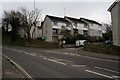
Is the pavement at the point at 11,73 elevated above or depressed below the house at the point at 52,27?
below

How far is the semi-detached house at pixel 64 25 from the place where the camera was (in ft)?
184

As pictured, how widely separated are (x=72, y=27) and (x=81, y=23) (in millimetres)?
6502

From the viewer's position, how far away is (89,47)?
1086 inches

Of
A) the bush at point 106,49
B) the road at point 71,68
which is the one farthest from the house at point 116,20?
the road at point 71,68

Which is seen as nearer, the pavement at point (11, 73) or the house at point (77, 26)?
the pavement at point (11, 73)

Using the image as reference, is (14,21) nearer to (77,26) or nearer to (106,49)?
(77,26)

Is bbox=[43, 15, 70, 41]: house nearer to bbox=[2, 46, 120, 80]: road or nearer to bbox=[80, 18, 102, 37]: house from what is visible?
bbox=[80, 18, 102, 37]: house

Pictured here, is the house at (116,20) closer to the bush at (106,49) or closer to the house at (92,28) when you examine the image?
the bush at (106,49)

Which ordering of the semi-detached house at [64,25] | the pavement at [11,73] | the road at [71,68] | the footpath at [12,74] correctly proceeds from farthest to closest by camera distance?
the semi-detached house at [64,25], the road at [71,68], the pavement at [11,73], the footpath at [12,74]

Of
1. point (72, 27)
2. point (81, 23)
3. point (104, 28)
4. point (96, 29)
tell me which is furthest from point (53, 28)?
point (104, 28)

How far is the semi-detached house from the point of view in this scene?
55969mm

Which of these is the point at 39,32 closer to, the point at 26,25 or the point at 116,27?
the point at 26,25

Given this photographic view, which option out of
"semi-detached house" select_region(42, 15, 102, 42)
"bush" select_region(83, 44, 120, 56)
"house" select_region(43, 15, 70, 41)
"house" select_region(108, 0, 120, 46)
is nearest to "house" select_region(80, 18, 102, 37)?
"semi-detached house" select_region(42, 15, 102, 42)

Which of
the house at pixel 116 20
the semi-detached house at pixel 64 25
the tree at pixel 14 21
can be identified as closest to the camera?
the house at pixel 116 20
